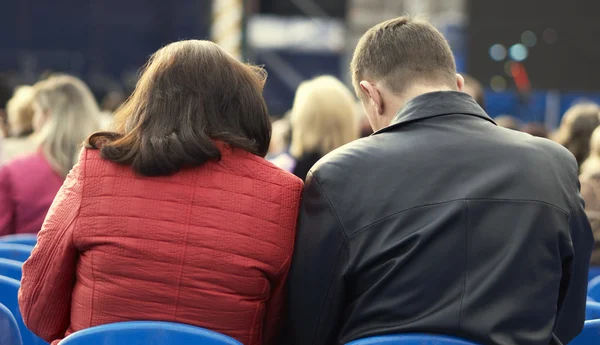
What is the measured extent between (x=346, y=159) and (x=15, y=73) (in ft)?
43.5

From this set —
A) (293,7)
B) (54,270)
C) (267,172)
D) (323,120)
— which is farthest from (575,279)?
(293,7)

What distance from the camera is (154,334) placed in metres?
1.69

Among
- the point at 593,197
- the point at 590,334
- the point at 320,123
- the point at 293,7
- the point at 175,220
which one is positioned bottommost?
the point at 293,7

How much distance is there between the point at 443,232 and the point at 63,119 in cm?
286

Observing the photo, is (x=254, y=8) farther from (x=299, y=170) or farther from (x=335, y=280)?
(x=335, y=280)

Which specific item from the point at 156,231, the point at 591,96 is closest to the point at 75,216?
the point at 156,231

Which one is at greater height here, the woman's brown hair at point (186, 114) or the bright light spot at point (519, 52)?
the woman's brown hair at point (186, 114)

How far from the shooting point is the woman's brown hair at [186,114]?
1993 millimetres

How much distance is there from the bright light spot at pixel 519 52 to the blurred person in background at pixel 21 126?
719cm

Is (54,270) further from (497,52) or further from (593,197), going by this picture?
(497,52)

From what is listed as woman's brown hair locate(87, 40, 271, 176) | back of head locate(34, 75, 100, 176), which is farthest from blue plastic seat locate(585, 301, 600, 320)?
back of head locate(34, 75, 100, 176)

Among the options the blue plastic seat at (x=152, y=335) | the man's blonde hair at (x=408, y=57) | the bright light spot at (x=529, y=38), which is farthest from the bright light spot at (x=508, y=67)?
the blue plastic seat at (x=152, y=335)

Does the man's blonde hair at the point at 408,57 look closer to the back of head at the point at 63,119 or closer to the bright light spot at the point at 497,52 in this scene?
the back of head at the point at 63,119

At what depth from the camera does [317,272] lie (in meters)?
1.97
